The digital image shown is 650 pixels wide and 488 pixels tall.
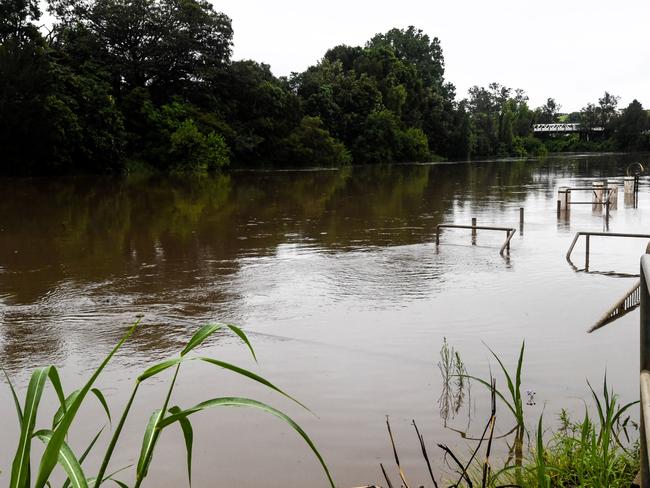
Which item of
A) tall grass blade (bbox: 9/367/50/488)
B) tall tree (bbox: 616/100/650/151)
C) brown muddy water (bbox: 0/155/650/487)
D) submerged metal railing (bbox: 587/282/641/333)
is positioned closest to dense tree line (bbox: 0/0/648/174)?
brown muddy water (bbox: 0/155/650/487)

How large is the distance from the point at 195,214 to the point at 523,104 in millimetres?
107137

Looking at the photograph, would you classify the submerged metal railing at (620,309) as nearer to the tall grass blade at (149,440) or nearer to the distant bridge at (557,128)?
the tall grass blade at (149,440)

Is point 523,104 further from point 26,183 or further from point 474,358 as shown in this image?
point 474,358

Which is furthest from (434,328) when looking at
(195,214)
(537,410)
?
(195,214)

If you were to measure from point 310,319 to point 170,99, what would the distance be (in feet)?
156

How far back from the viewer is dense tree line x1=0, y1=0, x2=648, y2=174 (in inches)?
1543

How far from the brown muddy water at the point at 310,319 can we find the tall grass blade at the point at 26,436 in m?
3.37

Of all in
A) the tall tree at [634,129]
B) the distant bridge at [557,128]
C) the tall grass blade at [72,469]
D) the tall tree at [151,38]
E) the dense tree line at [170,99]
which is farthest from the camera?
the distant bridge at [557,128]

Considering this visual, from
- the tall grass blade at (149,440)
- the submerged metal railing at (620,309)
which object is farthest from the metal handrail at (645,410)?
the submerged metal railing at (620,309)

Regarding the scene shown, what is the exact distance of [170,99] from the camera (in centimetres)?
5375

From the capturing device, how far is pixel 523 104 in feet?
394

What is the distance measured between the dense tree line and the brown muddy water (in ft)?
66.8

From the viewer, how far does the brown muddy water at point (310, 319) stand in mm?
5660

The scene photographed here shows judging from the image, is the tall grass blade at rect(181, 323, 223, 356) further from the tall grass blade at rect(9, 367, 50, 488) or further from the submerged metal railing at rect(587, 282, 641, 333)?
the submerged metal railing at rect(587, 282, 641, 333)
